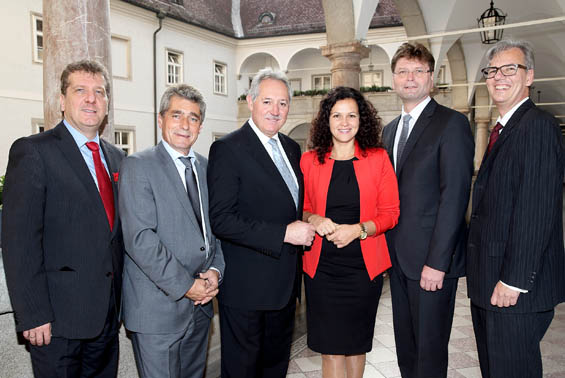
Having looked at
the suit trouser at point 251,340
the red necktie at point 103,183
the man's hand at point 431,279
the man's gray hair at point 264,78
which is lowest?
the suit trouser at point 251,340

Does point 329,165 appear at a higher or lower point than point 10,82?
lower

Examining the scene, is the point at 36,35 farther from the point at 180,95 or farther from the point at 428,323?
the point at 428,323

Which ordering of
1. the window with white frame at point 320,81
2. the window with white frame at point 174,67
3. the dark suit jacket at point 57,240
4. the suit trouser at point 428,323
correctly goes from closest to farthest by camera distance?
the dark suit jacket at point 57,240
the suit trouser at point 428,323
the window with white frame at point 174,67
the window with white frame at point 320,81

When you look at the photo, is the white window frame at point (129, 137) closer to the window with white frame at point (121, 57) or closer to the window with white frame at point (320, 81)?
the window with white frame at point (121, 57)

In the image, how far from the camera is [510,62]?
2.48 meters

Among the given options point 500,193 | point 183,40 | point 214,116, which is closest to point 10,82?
point 183,40

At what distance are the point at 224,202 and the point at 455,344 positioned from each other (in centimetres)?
315

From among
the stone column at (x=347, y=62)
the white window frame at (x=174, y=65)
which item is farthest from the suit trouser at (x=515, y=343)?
the white window frame at (x=174, y=65)

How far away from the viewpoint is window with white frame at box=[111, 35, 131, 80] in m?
17.0

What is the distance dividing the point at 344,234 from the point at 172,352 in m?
1.12

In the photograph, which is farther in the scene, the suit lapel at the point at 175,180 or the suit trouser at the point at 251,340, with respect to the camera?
the suit trouser at the point at 251,340

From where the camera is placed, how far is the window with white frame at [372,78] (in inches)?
896

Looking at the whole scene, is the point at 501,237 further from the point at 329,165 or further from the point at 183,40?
the point at 183,40

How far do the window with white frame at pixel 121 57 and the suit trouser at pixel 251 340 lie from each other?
1628 centimetres
